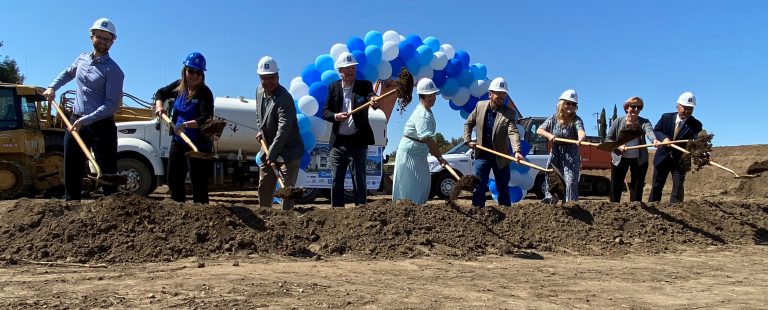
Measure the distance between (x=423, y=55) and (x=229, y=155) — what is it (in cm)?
499

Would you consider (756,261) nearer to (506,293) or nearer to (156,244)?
(506,293)

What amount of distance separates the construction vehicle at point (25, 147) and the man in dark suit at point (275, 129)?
7.11 meters

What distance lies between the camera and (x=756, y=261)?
5574 mm

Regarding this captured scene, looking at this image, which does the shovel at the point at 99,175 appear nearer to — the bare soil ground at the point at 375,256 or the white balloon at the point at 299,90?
the bare soil ground at the point at 375,256

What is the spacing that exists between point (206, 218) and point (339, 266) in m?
1.28

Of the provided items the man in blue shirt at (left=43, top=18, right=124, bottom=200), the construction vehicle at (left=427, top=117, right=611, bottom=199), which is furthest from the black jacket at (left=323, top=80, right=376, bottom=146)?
the construction vehicle at (left=427, top=117, right=611, bottom=199)

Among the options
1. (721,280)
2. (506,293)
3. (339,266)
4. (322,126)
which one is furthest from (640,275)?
(322,126)

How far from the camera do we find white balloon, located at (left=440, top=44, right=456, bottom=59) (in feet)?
37.9

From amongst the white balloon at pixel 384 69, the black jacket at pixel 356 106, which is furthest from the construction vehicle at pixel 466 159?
the black jacket at pixel 356 106

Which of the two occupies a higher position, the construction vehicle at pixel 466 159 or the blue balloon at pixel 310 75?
the blue balloon at pixel 310 75

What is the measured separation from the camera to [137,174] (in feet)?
39.7

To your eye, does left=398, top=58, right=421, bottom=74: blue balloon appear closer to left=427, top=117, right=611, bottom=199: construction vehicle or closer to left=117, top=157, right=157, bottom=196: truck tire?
left=427, top=117, right=611, bottom=199: construction vehicle

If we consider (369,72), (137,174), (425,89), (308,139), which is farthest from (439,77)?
(137,174)

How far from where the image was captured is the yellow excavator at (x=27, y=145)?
11.3m
